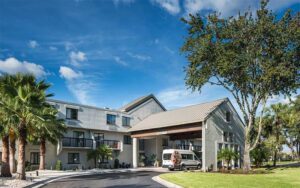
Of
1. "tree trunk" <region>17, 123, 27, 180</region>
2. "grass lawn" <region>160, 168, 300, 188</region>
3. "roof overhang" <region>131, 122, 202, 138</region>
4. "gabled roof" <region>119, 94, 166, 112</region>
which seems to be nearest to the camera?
"grass lawn" <region>160, 168, 300, 188</region>

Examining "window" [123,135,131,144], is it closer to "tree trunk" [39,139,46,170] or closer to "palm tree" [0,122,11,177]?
"tree trunk" [39,139,46,170]

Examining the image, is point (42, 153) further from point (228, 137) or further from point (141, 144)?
point (228, 137)

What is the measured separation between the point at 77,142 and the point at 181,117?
45.0 feet

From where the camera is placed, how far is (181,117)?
135 ft

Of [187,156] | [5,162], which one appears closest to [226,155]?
[187,156]

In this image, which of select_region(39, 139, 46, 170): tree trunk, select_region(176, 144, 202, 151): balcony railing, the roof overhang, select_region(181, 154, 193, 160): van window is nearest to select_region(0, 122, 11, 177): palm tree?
select_region(39, 139, 46, 170): tree trunk

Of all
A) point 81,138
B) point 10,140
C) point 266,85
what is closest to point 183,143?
point 81,138

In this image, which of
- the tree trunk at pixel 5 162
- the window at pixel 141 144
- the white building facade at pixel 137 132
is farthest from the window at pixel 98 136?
the tree trunk at pixel 5 162

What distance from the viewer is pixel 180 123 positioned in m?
Answer: 38.8

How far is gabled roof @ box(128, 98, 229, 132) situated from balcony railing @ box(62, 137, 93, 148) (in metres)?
7.08

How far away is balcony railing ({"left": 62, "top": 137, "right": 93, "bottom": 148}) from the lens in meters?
40.3

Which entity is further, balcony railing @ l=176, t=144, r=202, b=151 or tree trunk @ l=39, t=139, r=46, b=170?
balcony railing @ l=176, t=144, r=202, b=151

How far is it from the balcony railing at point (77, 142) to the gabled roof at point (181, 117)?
7085mm

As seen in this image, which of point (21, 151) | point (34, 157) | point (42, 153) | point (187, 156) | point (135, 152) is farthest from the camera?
point (135, 152)
